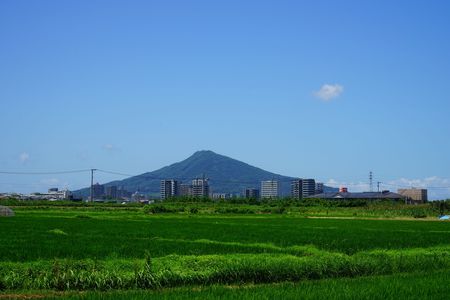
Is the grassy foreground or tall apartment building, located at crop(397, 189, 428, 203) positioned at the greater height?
tall apartment building, located at crop(397, 189, 428, 203)

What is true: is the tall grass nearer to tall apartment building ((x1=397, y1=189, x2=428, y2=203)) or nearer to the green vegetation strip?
the green vegetation strip

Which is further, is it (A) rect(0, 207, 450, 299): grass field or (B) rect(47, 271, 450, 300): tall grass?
(A) rect(0, 207, 450, 299): grass field

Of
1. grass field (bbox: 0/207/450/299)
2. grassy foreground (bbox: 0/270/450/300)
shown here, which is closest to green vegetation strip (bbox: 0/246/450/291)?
grass field (bbox: 0/207/450/299)

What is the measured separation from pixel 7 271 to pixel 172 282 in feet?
12.5

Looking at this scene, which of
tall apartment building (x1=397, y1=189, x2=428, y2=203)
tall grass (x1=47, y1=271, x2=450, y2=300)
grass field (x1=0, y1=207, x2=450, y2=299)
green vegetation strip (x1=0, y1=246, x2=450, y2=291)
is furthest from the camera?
tall apartment building (x1=397, y1=189, x2=428, y2=203)

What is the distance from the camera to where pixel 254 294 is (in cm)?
1062

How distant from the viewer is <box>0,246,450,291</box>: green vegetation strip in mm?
12344

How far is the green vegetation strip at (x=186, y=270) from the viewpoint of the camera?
12344 millimetres

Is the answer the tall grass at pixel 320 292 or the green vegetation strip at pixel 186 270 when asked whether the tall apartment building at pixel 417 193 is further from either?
the tall grass at pixel 320 292

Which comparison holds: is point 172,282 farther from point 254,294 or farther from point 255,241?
point 255,241

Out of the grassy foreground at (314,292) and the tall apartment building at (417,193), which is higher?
the tall apartment building at (417,193)

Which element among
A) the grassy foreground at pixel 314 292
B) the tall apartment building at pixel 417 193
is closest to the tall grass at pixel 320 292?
the grassy foreground at pixel 314 292

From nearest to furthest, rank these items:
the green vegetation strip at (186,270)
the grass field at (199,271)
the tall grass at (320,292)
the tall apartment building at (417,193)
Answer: the tall grass at (320,292)
the grass field at (199,271)
the green vegetation strip at (186,270)
the tall apartment building at (417,193)

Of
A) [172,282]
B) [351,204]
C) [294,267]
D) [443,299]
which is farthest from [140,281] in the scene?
[351,204]
